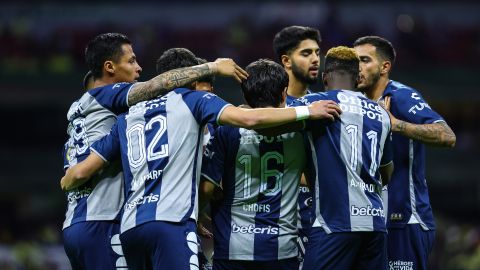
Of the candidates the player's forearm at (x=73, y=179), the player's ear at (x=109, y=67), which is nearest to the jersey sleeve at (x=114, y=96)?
the player's ear at (x=109, y=67)

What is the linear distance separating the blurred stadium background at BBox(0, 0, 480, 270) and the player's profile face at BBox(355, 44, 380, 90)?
11.6 m

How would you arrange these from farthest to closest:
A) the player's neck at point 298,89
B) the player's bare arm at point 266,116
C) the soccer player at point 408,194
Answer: the player's neck at point 298,89 < the soccer player at point 408,194 < the player's bare arm at point 266,116

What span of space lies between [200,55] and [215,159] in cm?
1604

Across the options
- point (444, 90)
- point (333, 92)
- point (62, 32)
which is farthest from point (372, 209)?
point (62, 32)

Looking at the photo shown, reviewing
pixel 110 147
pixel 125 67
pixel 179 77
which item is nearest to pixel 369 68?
pixel 179 77

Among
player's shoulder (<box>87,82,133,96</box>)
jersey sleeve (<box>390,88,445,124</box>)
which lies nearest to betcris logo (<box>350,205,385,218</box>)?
jersey sleeve (<box>390,88,445,124</box>)

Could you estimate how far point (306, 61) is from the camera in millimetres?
8539

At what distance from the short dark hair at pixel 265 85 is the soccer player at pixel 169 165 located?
29 cm

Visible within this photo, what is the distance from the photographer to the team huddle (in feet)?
20.6

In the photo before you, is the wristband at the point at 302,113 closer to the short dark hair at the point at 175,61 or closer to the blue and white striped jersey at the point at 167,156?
the blue and white striped jersey at the point at 167,156

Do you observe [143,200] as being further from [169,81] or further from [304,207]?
[304,207]

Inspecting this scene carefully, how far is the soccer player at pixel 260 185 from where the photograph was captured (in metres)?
6.52

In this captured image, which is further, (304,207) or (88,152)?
(304,207)

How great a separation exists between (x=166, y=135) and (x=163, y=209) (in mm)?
568
